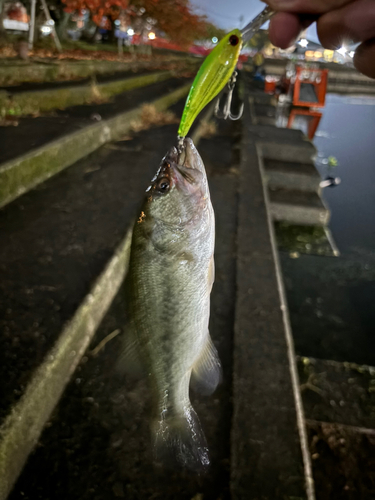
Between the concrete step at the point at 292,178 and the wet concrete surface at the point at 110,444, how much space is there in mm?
4986

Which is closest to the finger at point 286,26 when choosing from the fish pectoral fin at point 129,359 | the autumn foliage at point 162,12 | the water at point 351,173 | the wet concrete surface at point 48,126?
the fish pectoral fin at point 129,359

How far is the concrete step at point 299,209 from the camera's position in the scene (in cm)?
587

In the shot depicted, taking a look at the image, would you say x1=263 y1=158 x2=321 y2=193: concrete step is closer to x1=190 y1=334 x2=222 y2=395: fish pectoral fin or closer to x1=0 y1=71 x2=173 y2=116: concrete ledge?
x1=0 y1=71 x2=173 y2=116: concrete ledge

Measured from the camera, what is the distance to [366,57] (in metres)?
1.08

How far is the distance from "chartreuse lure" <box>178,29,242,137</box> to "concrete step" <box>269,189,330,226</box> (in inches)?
209

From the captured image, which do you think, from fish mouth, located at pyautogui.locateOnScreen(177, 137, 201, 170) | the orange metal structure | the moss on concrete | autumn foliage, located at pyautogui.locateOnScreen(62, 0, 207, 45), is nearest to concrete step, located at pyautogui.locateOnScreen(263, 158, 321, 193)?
the moss on concrete

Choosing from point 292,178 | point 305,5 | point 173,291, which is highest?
point 305,5

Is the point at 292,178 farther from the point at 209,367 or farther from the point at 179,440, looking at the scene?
the point at 179,440

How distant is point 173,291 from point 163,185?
17.3 inches

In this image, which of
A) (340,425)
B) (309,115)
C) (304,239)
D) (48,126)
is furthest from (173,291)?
(309,115)

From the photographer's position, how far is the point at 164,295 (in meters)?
1.29

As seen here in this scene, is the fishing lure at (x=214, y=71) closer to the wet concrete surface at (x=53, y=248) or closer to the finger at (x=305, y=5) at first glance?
the finger at (x=305, y=5)

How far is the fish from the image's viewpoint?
51.2 inches

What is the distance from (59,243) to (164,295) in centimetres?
159
